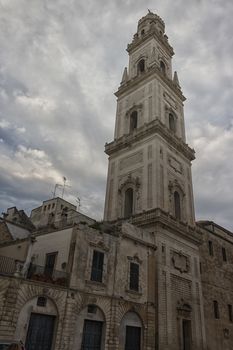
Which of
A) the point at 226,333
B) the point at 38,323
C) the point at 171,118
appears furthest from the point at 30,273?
the point at 171,118

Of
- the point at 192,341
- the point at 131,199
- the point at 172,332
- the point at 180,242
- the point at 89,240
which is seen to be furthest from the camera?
the point at 131,199

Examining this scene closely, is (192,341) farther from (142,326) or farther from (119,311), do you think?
(119,311)

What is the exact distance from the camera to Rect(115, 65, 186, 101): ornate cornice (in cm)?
3631

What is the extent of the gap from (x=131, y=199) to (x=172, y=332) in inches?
492

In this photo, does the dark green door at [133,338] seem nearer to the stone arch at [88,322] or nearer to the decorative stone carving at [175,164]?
the stone arch at [88,322]

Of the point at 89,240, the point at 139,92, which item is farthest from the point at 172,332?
the point at 139,92

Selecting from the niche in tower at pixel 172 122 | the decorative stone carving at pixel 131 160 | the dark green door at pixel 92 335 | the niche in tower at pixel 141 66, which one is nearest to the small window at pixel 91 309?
the dark green door at pixel 92 335

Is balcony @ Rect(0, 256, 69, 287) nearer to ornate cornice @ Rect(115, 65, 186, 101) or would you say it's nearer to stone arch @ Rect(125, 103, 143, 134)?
stone arch @ Rect(125, 103, 143, 134)

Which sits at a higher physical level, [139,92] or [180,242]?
[139,92]

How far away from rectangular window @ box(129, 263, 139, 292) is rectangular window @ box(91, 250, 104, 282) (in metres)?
2.82

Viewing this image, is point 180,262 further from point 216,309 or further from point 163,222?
point 216,309

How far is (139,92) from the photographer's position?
121 ft

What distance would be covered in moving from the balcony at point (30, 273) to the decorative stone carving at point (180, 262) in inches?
423

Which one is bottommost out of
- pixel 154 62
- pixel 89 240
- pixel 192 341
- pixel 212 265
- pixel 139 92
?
pixel 192 341
